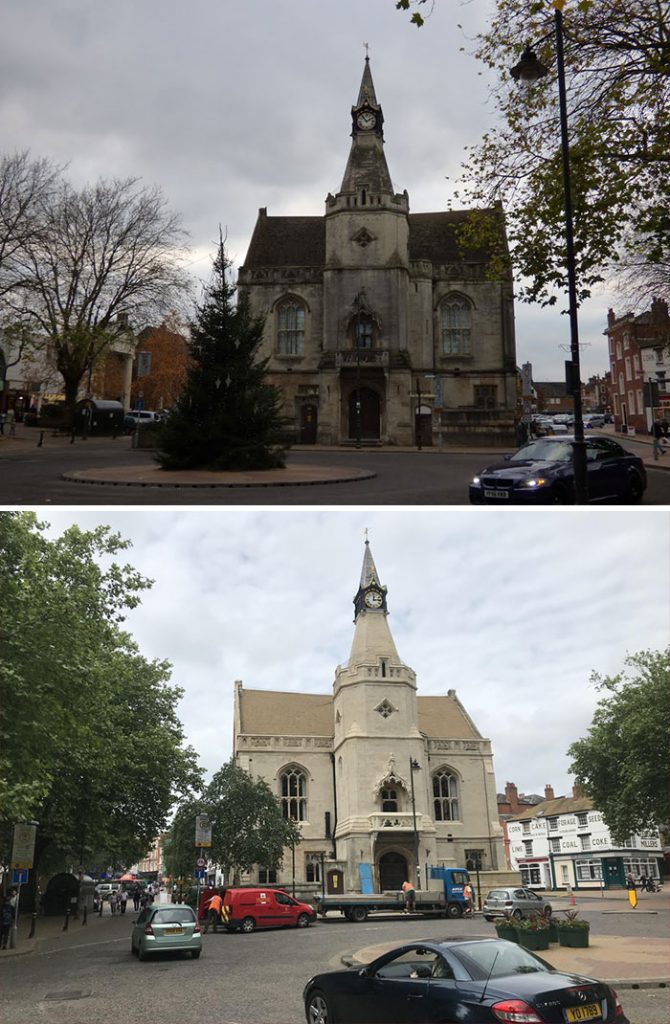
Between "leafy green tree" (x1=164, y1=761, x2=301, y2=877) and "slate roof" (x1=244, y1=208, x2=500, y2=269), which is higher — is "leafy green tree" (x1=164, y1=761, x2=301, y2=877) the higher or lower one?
the lower one

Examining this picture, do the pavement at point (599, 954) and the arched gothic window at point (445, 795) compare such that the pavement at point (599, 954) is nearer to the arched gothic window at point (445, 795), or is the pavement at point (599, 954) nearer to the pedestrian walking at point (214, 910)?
the pedestrian walking at point (214, 910)

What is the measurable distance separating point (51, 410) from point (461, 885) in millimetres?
48435

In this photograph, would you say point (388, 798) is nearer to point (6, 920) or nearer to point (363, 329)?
point (363, 329)

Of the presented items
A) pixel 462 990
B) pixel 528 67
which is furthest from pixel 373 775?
pixel 462 990

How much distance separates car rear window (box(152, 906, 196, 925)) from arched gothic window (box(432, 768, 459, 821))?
40.7 metres

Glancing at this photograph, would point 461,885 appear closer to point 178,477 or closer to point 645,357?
point 178,477

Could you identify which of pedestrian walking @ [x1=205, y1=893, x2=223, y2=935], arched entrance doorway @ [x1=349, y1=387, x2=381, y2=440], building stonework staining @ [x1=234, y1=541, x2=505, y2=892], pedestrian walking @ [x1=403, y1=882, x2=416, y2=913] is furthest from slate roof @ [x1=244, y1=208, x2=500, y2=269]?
pedestrian walking @ [x1=205, y1=893, x2=223, y2=935]

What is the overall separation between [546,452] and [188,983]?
1268cm

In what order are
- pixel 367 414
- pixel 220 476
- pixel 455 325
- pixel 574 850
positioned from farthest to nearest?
pixel 574 850
pixel 455 325
pixel 367 414
pixel 220 476

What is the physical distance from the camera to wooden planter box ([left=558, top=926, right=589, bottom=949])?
14.2m

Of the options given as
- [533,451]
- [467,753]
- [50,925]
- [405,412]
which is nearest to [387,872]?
[467,753]

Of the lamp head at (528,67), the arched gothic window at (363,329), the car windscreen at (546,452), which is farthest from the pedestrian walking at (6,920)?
the arched gothic window at (363,329)

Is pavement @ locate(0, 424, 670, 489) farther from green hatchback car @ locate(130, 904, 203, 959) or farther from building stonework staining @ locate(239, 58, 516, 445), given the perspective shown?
building stonework staining @ locate(239, 58, 516, 445)

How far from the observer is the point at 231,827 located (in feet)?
118
